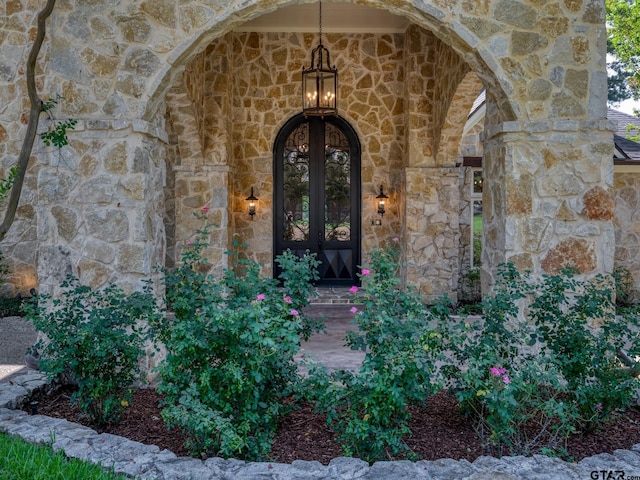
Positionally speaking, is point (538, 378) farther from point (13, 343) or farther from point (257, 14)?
point (13, 343)

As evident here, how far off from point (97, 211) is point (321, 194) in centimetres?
550

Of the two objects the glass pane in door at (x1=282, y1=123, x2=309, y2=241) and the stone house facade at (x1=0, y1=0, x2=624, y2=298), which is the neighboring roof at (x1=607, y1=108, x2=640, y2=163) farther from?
the glass pane in door at (x1=282, y1=123, x2=309, y2=241)

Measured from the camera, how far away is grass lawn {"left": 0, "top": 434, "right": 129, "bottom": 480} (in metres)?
2.64

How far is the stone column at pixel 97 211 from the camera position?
477cm

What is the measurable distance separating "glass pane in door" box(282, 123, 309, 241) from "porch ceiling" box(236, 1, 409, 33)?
5.45 feet

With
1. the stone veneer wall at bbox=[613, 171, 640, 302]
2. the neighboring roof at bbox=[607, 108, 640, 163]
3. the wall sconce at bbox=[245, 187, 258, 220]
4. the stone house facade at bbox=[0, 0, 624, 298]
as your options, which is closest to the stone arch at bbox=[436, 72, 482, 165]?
the neighboring roof at bbox=[607, 108, 640, 163]

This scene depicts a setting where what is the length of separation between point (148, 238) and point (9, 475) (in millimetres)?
2474

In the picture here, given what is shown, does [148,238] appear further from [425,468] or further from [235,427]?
[425,468]

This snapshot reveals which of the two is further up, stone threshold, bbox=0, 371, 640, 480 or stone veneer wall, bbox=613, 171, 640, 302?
stone veneer wall, bbox=613, 171, 640, 302

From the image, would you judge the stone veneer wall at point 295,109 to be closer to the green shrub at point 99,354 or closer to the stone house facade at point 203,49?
the stone house facade at point 203,49

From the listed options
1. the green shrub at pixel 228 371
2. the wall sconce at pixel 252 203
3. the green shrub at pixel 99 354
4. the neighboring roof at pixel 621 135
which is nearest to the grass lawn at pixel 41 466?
the green shrub at pixel 228 371

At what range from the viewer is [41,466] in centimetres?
271

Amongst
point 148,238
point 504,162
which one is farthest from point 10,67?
point 504,162

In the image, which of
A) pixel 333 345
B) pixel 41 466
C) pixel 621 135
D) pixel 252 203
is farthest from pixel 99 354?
pixel 621 135
